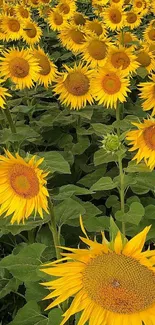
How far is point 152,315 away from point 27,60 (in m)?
1.79

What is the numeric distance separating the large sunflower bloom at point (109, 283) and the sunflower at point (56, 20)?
3.27 meters

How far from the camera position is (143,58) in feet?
9.91

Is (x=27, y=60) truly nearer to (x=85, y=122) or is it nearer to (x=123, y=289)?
(x=85, y=122)

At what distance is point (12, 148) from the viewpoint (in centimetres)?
244

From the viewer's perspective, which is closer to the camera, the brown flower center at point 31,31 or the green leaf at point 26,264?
the green leaf at point 26,264

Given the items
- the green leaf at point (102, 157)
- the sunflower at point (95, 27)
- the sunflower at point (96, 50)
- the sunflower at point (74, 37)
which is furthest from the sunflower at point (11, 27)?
the green leaf at point (102, 157)

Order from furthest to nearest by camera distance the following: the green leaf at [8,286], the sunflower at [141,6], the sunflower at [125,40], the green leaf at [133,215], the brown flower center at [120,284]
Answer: the sunflower at [141,6] → the sunflower at [125,40] → the green leaf at [8,286] → the green leaf at [133,215] → the brown flower center at [120,284]

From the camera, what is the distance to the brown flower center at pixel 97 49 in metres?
3.06

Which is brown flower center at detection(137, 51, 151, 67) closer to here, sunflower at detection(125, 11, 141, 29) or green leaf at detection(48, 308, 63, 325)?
sunflower at detection(125, 11, 141, 29)

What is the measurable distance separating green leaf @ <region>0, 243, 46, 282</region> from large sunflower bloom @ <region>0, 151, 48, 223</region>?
0.13m

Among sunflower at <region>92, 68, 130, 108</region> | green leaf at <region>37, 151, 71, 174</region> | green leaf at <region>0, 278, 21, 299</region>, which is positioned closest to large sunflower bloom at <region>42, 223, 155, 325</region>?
green leaf at <region>37, 151, 71, 174</region>

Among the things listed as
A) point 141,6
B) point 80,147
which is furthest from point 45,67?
point 141,6

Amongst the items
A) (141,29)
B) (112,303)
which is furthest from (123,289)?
(141,29)

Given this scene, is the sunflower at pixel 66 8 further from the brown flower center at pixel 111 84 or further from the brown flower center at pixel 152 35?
the brown flower center at pixel 111 84
